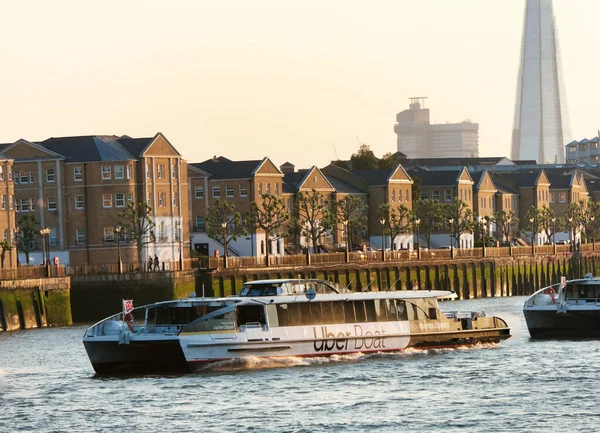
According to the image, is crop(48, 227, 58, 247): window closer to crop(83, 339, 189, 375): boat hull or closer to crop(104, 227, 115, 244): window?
crop(104, 227, 115, 244): window

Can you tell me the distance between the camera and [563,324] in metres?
88.0

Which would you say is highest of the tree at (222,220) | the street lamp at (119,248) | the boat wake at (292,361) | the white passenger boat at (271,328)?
the tree at (222,220)

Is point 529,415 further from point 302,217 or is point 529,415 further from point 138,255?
point 302,217

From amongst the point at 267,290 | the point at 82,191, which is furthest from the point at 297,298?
the point at 82,191

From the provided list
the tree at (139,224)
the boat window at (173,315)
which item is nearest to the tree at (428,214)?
the tree at (139,224)

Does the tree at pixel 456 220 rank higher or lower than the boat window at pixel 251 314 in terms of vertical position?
higher

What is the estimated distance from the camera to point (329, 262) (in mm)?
139875

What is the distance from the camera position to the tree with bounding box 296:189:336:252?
151m

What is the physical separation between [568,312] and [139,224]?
5192 centimetres

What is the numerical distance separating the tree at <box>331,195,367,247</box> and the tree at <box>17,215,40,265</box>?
29438 mm

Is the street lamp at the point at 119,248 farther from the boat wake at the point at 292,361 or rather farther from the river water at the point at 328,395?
the boat wake at the point at 292,361

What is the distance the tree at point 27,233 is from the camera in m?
131

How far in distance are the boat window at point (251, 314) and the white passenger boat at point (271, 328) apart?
0.04m

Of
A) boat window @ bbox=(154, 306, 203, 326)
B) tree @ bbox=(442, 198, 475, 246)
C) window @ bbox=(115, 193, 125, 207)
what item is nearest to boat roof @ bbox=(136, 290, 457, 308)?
boat window @ bbox=(154, 306, 203, 326)
